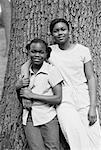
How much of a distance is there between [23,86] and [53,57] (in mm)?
356

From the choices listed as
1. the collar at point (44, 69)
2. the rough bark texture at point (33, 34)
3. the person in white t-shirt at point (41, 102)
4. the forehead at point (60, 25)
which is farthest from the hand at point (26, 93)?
the forehead at point (60, 25)

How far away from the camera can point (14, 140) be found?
3002mm

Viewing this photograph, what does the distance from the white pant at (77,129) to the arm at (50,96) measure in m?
0.08

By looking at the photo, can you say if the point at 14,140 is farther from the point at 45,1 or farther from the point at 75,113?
the point at 45,1

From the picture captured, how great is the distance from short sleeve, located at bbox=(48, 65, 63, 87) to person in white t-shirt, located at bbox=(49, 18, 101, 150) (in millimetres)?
62

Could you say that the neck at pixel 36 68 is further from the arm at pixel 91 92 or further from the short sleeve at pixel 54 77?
the arm at pixel 91 92

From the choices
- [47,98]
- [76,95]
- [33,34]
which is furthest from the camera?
[33,34]

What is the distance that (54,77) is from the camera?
8.44ft

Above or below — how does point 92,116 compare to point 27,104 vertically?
below

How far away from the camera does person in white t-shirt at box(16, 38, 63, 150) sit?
2.54 metres

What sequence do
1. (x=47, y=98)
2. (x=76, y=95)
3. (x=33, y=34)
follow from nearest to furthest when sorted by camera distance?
(x=47, y=98), (x=76, y=95), (x=33, y=34)

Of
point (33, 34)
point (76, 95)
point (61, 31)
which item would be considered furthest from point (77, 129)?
point (33, 34)

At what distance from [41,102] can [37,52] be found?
1.31ft

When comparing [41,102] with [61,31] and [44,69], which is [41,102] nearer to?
[44,69]
